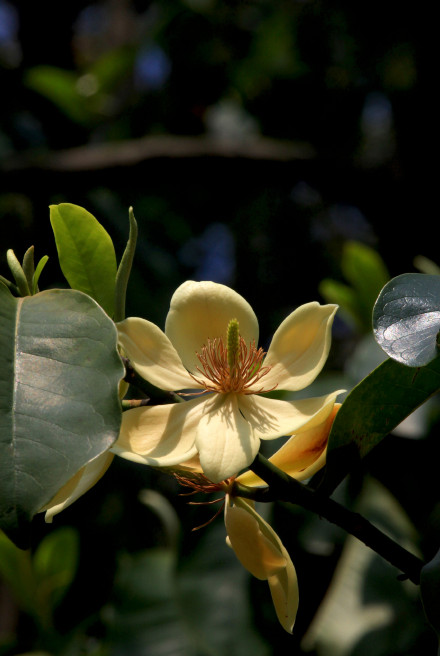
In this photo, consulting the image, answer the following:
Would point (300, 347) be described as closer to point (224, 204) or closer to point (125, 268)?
point (125, 268)

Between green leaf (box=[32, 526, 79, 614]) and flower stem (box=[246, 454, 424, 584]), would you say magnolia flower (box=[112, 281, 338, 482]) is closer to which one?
flower stem (box=[246, 454, 424, 584])

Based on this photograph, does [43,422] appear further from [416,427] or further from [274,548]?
[416,427]

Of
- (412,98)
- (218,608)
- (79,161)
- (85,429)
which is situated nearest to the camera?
(85,429)

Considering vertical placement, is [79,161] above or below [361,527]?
below

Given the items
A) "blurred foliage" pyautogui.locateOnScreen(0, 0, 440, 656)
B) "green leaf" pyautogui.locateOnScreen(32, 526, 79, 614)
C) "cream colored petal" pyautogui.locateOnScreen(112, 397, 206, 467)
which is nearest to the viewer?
"cream colored petal" pyautogui.locateOnScreen(112, 397, 206, 467)

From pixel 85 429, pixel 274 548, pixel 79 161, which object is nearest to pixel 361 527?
pixel 274 548

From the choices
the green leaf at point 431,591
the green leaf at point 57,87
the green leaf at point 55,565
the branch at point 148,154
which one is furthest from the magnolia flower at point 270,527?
the green leaf at point 57,87

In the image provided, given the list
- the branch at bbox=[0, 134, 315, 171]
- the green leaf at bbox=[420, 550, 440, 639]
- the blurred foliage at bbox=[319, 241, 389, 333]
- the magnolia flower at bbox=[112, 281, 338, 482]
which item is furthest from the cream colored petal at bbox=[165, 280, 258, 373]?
the branch at bbox=[0, 134, 315, 171]
